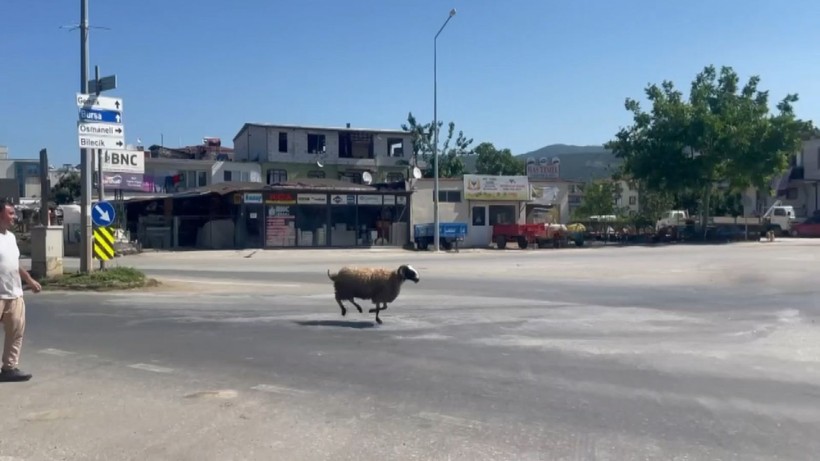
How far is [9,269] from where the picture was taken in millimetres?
8758

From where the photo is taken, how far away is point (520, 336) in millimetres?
13031

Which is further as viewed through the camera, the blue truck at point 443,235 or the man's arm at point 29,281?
the blue truck at point 443,235

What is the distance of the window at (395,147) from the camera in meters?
65.3

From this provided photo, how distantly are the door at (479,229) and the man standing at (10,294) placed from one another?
4399 centimetres

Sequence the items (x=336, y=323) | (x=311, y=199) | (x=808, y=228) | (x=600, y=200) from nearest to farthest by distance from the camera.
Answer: (x=336, y=323) → (x=311, y=199) → (x=808, y=228) → (x=600, y=200)

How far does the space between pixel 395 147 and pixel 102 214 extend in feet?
148

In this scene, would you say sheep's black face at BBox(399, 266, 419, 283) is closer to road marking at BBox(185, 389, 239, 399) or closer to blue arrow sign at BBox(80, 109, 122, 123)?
road marking at BBox(185, 389, 239, 399)

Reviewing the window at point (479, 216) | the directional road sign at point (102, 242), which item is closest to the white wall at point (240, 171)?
the window at point (479, 216)

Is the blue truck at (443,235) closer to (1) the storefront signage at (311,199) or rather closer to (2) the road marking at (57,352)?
(1) the storefront signage at (311,199)

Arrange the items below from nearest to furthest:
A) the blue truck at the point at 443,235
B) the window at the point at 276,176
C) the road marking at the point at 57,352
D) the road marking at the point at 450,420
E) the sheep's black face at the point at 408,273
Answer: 1. the road marking at the point at 450,420
2. the road marking at the point at 57,352
3. the sheep's black face at the point at 408,273
4. the blue truck at the point at 443,235
5. the window at the point at 276,176

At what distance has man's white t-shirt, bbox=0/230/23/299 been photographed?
8.70 metres

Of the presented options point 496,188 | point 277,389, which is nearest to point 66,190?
point 496,188

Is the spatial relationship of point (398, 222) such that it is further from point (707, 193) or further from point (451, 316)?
point (451, 316)

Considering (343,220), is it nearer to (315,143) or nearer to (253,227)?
(253,227)
